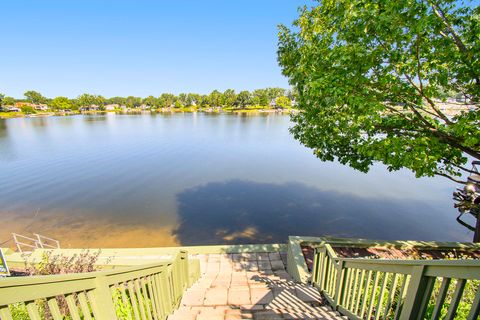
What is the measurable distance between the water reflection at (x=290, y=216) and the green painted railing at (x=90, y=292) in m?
7.62

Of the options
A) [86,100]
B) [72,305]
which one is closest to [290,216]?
[72,305]

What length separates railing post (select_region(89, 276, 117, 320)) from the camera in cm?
174

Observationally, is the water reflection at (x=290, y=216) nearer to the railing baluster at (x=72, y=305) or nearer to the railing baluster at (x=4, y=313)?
the railing baluster at (x=72, y=305)

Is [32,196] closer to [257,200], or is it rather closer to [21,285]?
[257,200]

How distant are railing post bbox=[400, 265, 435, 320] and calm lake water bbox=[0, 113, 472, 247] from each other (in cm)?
939

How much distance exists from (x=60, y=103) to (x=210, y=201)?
5432 inches

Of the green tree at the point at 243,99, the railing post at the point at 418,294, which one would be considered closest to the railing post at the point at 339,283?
the railing post at the point at 418,294

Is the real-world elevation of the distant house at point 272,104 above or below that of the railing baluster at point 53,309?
above

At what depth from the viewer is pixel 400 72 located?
4.68 metres

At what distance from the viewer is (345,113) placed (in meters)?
5.73

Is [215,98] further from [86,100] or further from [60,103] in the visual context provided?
[60,103]

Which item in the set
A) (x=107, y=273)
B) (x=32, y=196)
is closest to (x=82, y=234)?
(x=32, y=196)

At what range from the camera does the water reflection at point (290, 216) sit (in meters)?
11.3

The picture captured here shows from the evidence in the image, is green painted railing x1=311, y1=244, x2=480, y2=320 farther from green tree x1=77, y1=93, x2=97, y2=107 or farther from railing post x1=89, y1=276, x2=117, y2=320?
green tree x1=77, y1=93, x2=97, y2=107
